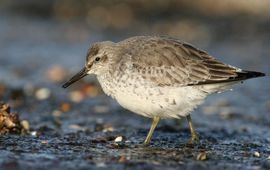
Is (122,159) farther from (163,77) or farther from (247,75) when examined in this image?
(247,75)

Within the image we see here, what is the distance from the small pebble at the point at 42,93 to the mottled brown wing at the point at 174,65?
4044mm

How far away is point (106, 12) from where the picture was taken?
20703 millimetres

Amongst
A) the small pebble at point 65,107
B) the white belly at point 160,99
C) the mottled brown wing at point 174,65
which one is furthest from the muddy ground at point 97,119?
the mottled brown wing at point 174,65

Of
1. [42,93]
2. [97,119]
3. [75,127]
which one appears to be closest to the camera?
[75,127]

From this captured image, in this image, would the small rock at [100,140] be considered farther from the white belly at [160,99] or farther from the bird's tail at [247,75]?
the bird's tail at [247,75]

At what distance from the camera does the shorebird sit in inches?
341

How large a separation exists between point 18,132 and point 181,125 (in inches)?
125

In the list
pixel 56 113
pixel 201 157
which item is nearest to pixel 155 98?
pixel 201 157

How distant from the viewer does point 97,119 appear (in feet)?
36.9

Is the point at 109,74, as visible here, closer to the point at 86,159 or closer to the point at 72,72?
the point at 86,159

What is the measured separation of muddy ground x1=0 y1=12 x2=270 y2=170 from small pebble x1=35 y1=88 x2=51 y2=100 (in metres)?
0.03

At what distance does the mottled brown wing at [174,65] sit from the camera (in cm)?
880

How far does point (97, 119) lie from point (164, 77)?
9.28 feet

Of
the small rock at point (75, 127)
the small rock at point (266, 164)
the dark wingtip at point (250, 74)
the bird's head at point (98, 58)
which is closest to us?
the small rock at point (266, 164)
